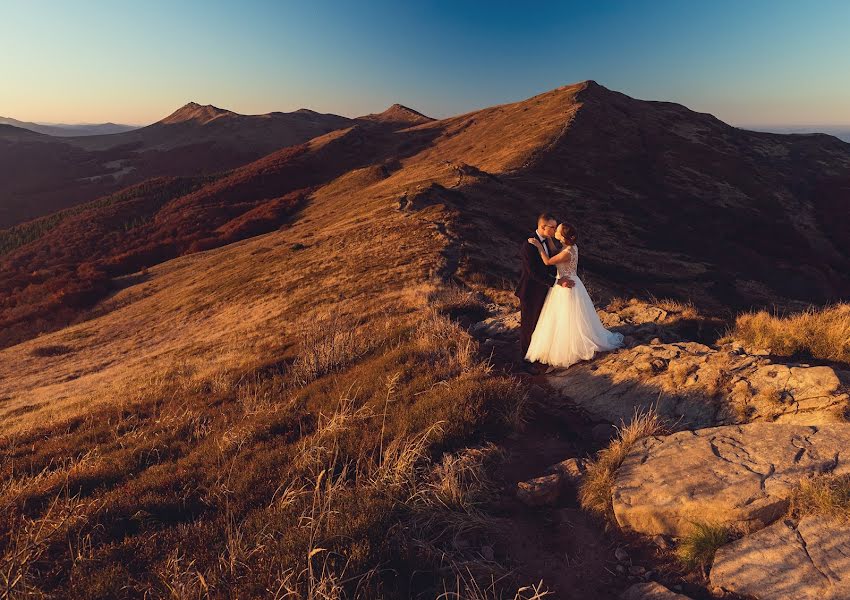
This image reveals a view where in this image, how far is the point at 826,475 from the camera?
419cm

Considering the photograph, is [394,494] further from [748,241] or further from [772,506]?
[748,241]

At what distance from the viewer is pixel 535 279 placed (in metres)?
9.61

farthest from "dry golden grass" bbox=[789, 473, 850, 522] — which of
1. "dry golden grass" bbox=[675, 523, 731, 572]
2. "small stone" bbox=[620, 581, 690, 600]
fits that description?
"small stone" bbox=[620, 581, 690, 600]

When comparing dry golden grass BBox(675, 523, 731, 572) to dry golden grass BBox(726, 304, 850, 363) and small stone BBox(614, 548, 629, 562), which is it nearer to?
small stone BBox(614, 548, 629, 562)

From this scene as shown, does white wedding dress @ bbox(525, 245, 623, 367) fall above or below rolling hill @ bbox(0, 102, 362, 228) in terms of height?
below

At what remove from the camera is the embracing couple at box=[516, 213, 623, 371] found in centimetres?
927

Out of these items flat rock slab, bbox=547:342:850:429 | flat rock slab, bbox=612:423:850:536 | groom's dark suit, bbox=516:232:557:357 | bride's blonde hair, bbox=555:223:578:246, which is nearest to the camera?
flat rock slab, bbox=612:423:850:536

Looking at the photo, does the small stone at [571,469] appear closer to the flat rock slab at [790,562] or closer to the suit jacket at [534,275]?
the flat rock slab at [790,562]

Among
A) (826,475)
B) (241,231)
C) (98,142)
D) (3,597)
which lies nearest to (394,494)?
(3,597)

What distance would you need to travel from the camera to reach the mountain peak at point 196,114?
121 meters

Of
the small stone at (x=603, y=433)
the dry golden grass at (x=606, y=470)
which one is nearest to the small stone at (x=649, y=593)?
the dry golden grass at (x=606, y=470)

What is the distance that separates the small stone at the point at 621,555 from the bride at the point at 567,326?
518 cm

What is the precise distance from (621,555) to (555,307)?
5.92 m

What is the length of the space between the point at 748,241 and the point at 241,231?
4447cm
